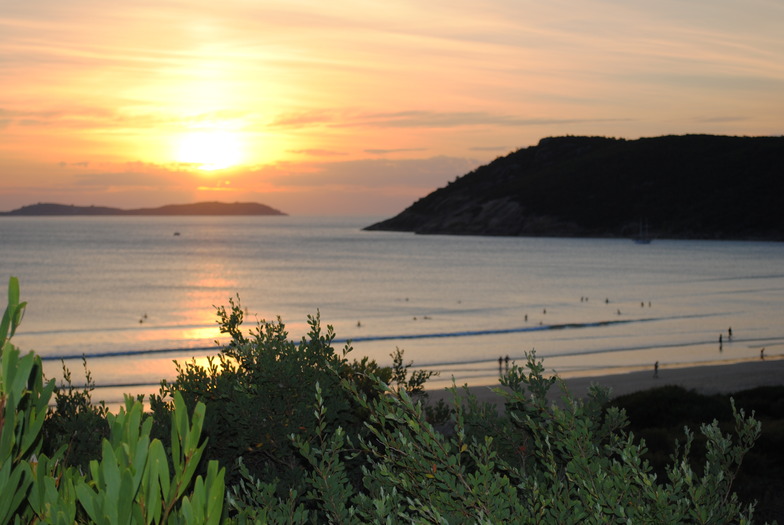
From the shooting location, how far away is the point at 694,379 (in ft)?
106

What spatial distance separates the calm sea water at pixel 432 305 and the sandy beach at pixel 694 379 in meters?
2.43

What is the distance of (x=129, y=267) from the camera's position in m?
108

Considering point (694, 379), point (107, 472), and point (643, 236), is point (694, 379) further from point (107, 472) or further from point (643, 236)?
point (643, 236)

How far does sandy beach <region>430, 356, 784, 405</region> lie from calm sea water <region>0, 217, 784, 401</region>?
7.98ft

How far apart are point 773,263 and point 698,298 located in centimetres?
4944

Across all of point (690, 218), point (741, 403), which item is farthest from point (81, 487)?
point (690, 218)

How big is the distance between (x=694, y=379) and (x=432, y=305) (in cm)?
3434

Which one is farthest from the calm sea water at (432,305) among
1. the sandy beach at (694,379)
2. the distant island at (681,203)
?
the distant island at (681,203)

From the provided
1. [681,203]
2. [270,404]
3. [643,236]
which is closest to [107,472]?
[270,404]

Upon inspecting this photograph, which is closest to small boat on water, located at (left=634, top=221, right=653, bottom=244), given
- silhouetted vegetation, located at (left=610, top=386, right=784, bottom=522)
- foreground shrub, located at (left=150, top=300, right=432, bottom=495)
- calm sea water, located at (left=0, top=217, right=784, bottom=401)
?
calm sea water, located at (left=0, top=217, right=784, bottom=401)

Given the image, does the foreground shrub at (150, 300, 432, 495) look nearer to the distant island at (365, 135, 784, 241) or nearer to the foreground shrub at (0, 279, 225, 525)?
the foreground shrub at (0, 279, 225, 525)

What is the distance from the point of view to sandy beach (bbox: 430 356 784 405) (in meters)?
29.3

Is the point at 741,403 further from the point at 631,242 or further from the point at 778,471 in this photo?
the point at 631,242

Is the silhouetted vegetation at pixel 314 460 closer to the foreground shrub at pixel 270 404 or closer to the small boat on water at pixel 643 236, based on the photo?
the foreground shrub at pixel 270 404
